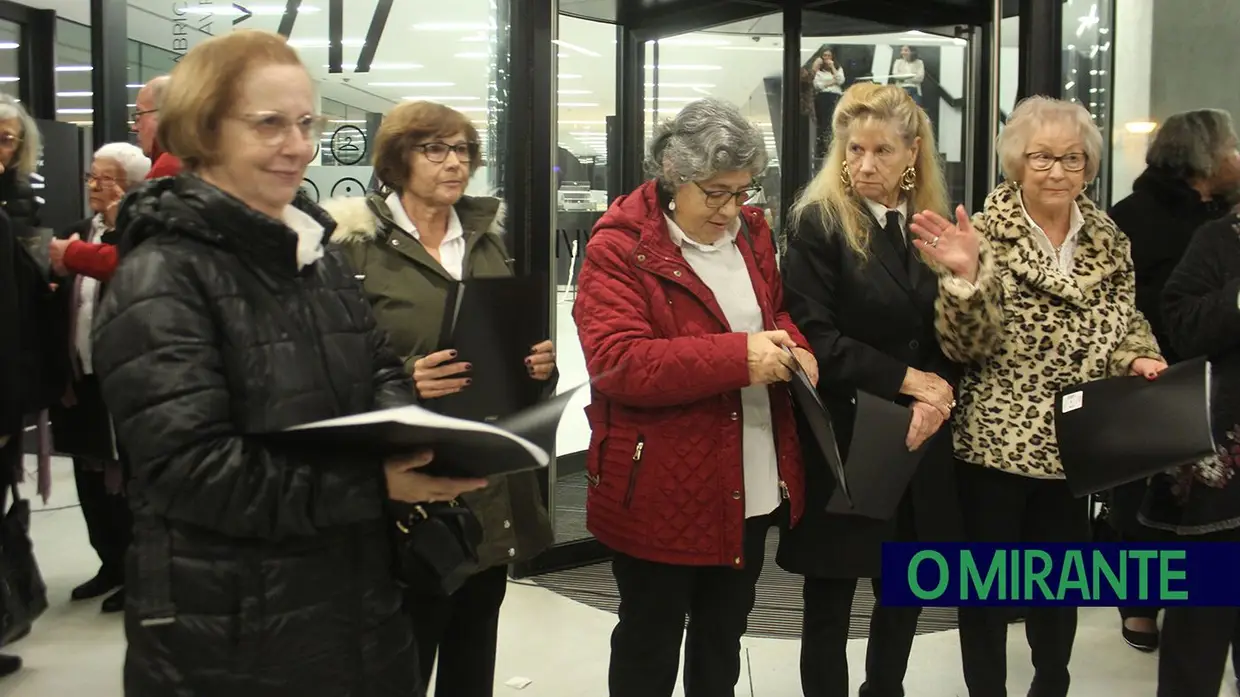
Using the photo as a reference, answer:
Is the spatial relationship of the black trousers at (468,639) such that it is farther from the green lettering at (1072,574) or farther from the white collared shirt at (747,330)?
the green lettering at (1072,574)

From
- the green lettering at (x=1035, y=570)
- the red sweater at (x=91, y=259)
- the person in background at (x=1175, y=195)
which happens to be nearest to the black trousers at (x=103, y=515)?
the red sweater at (x=91, y=259)

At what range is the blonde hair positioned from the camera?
2.47 metres

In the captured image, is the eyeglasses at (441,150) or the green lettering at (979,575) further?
the green lettering at (979,575)

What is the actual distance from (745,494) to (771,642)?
1470 mm

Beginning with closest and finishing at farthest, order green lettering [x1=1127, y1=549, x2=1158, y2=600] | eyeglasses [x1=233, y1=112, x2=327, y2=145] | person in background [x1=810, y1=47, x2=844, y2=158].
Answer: eyeglasses [x1=233, y1=112, x2=327, y2=145] < green lettering [x1=1127, y1=549, x2=1158, y2=600] < person in background [x1=810, y1=47, x2=844, y2=158]

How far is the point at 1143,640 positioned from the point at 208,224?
10.9 ft

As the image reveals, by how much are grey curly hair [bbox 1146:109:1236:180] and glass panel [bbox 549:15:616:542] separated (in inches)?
85.7

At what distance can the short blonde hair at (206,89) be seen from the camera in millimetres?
1441

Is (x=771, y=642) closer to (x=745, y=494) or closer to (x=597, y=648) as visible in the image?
(x=597, y=648)

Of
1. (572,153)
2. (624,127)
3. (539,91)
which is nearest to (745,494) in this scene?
(539,91)

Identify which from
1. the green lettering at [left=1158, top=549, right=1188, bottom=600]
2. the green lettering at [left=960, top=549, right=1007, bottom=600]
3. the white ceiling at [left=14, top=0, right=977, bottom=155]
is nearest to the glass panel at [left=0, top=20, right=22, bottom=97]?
the white ceiling at [left=14, top=0, right=977, bottom=155]

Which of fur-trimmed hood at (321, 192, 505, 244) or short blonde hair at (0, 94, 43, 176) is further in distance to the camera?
short blonde hair at (0, 94, 43, 176)

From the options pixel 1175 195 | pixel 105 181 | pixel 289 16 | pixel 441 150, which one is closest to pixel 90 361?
pixel 105 181

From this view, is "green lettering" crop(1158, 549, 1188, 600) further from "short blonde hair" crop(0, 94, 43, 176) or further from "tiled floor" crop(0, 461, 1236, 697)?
"short blonde hair" crop(0, 94, 43, 176)
